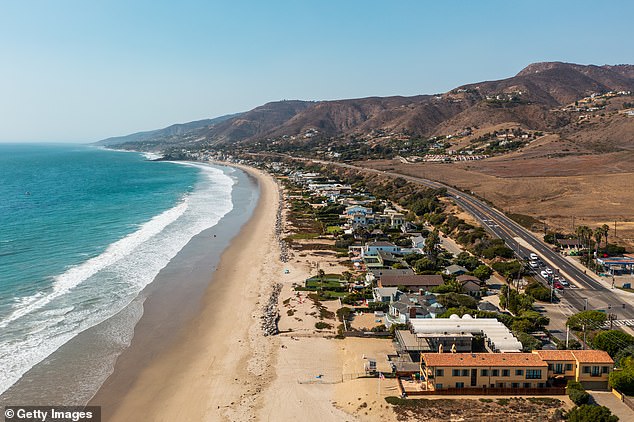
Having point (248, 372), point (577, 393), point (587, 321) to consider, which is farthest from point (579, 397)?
point (248, 372)

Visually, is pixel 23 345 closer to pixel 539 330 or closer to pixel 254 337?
pixel 254 337

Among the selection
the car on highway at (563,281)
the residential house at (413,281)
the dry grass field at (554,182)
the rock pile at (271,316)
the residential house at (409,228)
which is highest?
the dry grass field at (554,182)

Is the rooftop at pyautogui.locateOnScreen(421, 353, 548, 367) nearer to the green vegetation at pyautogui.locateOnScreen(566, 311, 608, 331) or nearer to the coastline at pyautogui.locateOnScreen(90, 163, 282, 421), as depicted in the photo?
the green vegetation at pyautogui.locateOnScreen(566, 311, 608, 331)

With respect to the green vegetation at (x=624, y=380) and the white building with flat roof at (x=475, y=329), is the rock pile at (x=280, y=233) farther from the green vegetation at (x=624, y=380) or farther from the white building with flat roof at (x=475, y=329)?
the green vegetation at (x=624, y=380)

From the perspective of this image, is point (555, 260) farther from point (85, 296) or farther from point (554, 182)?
point (554, 182)

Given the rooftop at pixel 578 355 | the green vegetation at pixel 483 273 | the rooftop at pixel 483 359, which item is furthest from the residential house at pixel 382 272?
the rooftop at pixel 578 355

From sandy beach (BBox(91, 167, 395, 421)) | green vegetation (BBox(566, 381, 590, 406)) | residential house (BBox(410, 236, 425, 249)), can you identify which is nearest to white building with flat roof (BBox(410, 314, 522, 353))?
sandy beach (BBox(91, 167, 395, 421))
